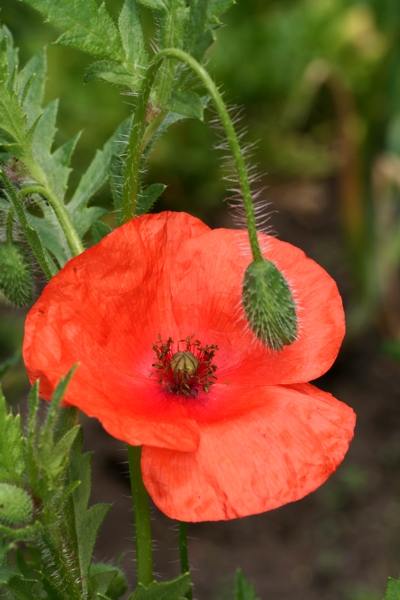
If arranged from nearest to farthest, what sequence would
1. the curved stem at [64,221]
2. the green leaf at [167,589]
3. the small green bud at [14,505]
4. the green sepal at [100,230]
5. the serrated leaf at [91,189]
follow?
the small green bud at [14,505], the green leaf at [167,589], the curved stem at [64,221], the green sepal at [100,230], the serrated leaf at [91,189]

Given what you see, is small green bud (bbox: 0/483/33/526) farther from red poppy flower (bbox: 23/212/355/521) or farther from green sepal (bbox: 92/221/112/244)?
green sepal (bbox: 92/221/112/244)

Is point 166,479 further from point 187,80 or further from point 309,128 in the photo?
point 309,128

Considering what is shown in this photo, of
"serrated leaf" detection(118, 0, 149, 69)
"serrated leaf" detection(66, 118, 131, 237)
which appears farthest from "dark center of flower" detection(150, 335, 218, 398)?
"serrated leaf" detection(118, 0, 149, 69)

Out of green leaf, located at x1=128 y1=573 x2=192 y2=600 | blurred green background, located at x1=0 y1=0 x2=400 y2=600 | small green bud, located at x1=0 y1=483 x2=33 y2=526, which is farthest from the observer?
blurred green background, located at x1=0 y1=0 x2=400 y2=600

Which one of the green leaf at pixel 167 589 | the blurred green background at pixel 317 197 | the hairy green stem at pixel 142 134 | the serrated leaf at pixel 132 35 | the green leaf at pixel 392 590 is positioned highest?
the serrated leaf at pixel 132 35

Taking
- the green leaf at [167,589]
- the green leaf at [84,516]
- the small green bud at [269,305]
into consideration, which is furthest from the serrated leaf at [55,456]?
the small green bud at [269,305]

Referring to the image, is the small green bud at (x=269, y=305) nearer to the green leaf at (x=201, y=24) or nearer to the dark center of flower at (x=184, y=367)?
the dark center of flower at (x=184, y=367)
